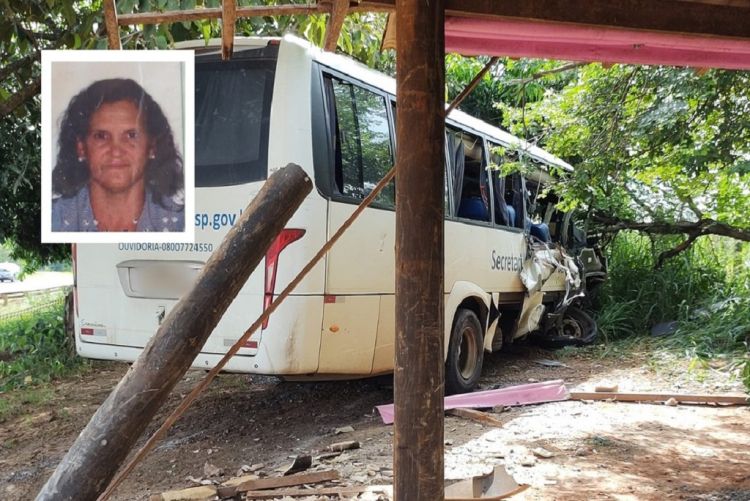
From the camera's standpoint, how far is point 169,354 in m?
2.19

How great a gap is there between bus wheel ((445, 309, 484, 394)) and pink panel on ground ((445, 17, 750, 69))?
10.1 ft

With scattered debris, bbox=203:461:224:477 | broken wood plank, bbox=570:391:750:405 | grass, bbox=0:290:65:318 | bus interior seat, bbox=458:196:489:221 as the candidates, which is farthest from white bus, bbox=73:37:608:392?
grass, bbox=0:290:65:318

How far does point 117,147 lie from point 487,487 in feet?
7.86

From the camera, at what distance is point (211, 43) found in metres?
4.78

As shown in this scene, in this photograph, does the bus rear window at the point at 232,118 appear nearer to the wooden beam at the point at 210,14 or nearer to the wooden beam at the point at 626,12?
the wooden beam at the point at 210,14

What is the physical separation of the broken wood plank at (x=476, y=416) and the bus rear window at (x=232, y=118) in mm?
2434

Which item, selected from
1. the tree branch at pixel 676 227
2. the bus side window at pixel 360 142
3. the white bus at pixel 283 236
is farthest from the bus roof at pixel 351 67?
the tree branch at pixel 676 227

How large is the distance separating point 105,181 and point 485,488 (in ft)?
7.58

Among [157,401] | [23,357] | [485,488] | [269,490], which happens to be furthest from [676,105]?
[23,357]

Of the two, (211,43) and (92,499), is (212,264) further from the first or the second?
(211,43)

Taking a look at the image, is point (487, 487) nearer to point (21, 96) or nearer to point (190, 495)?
point (190, 495)

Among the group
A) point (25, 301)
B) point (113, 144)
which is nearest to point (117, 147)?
point (113, 144)

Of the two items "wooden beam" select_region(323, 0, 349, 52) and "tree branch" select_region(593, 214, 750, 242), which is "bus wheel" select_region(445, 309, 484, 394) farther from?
"tree branch" select_region(593, 214, 750, 242)

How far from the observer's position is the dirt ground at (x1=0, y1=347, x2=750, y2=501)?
3.87 meters
